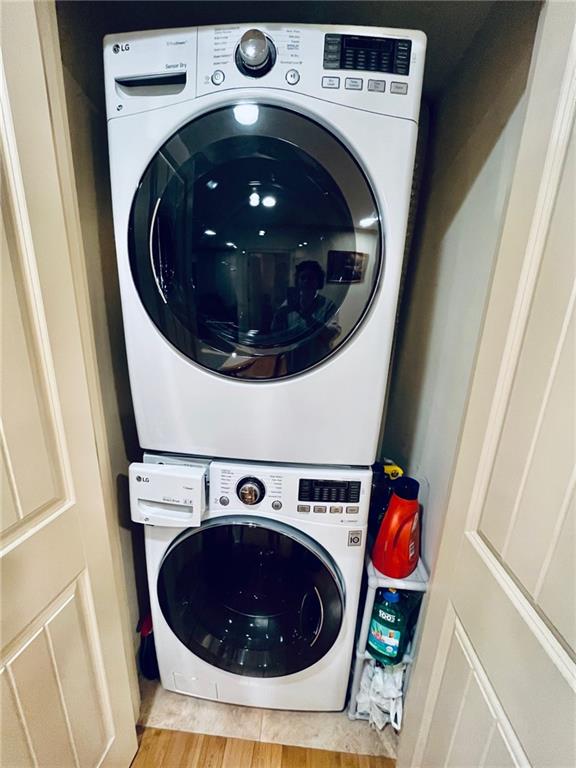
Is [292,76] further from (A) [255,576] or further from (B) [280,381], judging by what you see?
(A) [255,576]

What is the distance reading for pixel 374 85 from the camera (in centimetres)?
68

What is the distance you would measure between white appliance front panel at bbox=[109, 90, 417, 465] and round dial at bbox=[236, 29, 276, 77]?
0.04m

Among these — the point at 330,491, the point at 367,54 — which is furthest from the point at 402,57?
the point at 330,491

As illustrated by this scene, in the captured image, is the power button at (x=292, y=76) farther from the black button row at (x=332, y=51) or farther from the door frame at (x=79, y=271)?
the door frame at (x=79, y=271)

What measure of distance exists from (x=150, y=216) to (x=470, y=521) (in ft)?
3.21

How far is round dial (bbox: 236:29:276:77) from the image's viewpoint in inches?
26.1

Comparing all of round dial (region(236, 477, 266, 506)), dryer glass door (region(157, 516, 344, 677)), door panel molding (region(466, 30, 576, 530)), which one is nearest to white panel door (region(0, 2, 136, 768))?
dryer glass door (region(157, 516, 344, 677))

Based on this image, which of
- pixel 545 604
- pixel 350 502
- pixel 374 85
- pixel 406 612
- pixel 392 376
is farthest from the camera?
pixel 392 376

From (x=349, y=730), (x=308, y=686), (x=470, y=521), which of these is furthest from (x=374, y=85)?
(x=349, y=730)

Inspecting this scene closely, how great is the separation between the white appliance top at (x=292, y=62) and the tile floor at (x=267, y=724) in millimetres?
1766

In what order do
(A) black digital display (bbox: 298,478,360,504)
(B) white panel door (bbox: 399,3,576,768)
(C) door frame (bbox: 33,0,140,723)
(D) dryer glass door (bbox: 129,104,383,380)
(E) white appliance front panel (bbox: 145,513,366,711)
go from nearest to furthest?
(B) white panel door (bbox: 399,3,576,768) < (C) door frame (bbox: 33,0,140,723) < (D) dryer glass door (bbox: 129,104,383,380) < (A) black digital display (bbox: 298,478,360,504) < (E) white appliance front panel (bbox: 145,513,366,711)

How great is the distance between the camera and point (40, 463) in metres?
0.68

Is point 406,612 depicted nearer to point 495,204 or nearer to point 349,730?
point 349,730

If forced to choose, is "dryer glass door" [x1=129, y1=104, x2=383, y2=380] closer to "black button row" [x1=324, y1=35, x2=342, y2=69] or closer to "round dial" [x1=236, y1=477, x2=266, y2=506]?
"black button row" [x1=324, y1=35, x2=342, y2=69]
